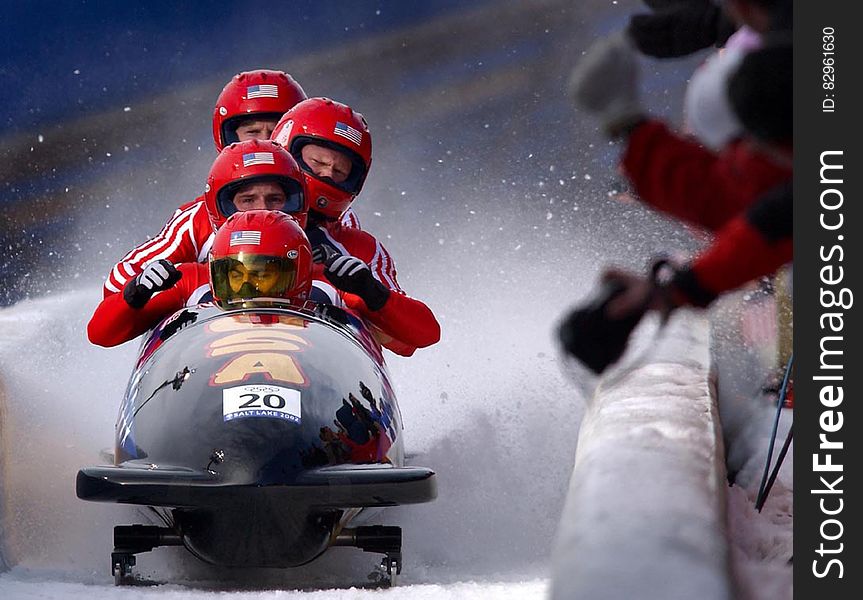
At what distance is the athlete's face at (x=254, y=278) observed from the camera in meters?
2.58

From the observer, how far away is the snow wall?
4.44 feet

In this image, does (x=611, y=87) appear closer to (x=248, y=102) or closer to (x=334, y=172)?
(x=334, y=172)

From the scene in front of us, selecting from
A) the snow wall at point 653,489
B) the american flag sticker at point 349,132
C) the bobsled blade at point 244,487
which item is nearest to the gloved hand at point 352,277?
the american flag sticker at point 349,132

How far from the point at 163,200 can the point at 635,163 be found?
396 centimetres

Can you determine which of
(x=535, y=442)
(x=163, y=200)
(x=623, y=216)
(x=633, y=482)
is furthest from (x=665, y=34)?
(x=163, y=200)

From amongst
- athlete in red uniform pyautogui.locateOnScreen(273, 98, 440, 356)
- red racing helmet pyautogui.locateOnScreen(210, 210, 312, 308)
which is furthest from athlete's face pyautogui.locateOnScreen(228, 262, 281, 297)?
athlete in red uniform pyautogui.locateOnScreen(273, 98, 440, 356)

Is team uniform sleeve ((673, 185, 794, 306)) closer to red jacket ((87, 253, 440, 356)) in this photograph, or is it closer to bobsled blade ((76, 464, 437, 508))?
bobsled blade ((76, 464, 437, 508))

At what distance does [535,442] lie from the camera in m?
3.25

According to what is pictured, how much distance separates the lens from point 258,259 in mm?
2561

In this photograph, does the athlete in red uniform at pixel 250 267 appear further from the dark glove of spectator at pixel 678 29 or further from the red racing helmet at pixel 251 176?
the dark glove of spectator at pixel 678 29

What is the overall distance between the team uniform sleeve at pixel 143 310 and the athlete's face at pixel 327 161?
1.77 ft

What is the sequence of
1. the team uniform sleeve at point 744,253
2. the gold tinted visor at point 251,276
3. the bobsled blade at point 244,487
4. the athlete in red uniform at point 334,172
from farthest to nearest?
the athlete in red uniform at point 334,172 < the gold tinted visor at point 251,276 < the bobsled blade at point 244,487 < the team uniform sleeve at point 744,253

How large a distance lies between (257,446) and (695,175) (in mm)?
1239

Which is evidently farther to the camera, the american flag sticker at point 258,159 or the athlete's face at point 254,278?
the american flag sticker at point 258,159
